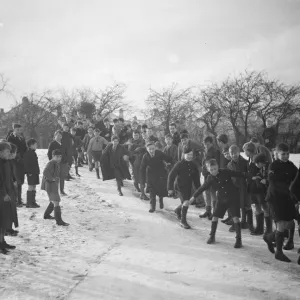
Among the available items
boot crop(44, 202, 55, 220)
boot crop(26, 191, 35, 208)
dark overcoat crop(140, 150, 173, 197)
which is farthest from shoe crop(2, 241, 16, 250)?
dark overcoat crop(140, 150, 173, 197)

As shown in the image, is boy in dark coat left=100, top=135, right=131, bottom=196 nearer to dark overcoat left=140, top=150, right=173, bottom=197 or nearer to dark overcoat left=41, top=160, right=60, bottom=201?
dark overcoat left=140, top=150, right=173, bottom=197

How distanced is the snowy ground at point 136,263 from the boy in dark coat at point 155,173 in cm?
67

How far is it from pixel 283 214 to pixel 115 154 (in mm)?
6057

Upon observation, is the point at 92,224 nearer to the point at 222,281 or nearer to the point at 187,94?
the point at 222,281

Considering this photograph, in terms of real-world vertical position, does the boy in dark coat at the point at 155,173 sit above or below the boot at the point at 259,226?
above

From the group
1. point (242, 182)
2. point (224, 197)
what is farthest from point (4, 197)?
point (242, 182)

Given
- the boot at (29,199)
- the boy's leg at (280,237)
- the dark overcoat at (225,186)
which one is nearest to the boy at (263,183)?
the dark overcoat at (225,186)

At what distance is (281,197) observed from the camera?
506cm

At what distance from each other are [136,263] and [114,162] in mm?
5405

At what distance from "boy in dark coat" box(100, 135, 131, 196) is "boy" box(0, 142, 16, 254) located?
4.71 meters

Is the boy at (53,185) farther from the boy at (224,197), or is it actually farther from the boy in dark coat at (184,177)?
the boy at (224,197)

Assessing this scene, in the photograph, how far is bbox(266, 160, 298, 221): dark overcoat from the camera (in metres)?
5.00

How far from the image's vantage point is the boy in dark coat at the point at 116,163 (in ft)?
32.4

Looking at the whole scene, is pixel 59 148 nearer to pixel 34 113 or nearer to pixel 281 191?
pixel 281 191
